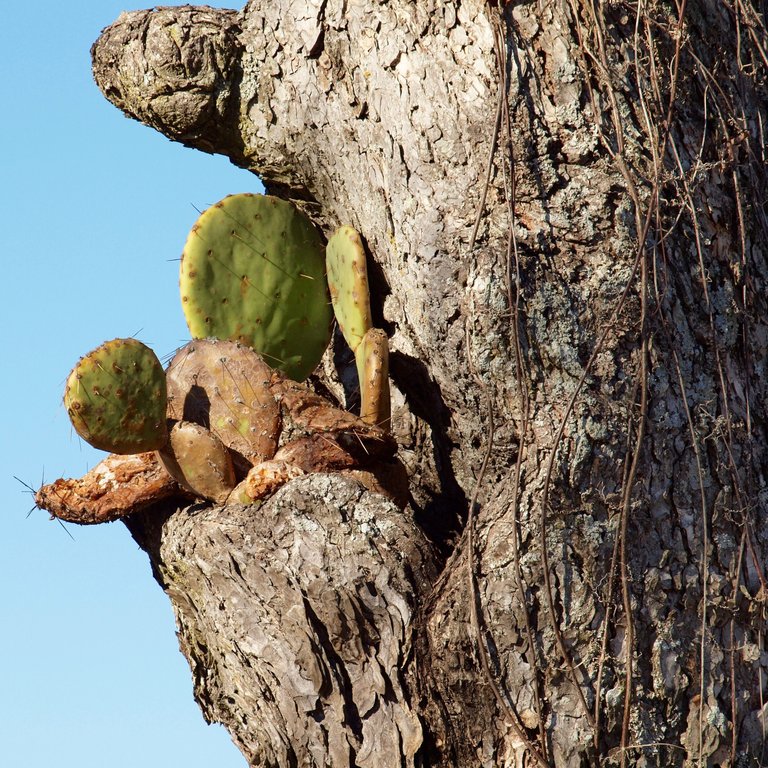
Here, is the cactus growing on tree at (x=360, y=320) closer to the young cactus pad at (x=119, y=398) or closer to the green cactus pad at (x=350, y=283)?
the green cactus pad at (x=350, y=283)

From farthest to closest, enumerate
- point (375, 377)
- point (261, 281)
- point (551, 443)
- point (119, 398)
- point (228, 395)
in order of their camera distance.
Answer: point (261, 281) < point (228, 395) < point (375, 377) < point (119, 398) < point (551, 443)

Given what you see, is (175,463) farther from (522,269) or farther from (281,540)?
(522,269)

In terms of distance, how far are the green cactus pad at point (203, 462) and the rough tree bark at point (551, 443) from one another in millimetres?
103

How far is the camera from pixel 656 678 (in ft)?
7.84

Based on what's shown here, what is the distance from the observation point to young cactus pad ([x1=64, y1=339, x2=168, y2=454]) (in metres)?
2.61

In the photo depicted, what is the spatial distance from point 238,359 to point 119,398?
0.40 metres

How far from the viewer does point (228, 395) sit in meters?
2.91

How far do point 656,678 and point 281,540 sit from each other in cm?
95

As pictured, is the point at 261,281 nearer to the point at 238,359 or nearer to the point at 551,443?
the point at 238,359

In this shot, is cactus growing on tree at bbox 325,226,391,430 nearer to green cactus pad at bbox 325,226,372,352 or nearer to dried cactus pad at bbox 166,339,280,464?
green cactus pad at bbox 325,226,372,352

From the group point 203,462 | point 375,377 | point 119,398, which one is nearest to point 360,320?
point 375,377

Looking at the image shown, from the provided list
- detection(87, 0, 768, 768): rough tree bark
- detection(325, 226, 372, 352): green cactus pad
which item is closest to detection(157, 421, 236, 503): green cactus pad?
detection(87, 0, 768, 768): rough tree bark

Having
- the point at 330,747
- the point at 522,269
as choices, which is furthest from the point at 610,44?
the point at 330,747

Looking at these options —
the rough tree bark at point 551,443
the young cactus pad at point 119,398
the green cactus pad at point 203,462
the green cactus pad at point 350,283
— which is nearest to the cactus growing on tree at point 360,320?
the green cactus pad at point 350,283
